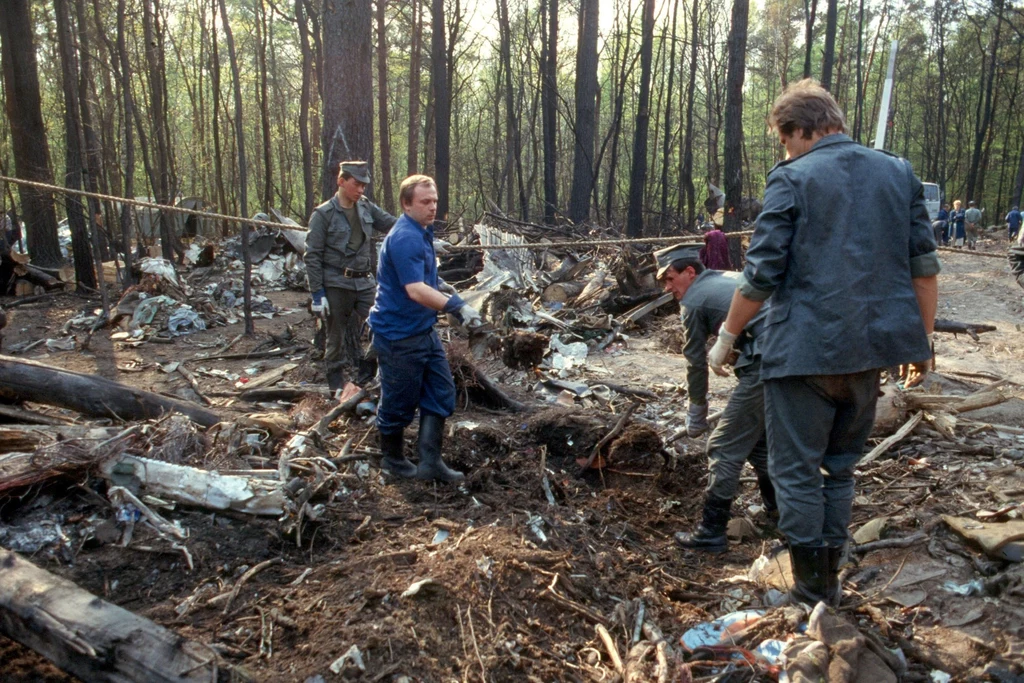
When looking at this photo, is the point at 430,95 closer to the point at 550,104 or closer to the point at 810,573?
the point at 550,104

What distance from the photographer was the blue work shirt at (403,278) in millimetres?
4480

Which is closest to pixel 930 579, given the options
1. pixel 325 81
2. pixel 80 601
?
pixel 80 601

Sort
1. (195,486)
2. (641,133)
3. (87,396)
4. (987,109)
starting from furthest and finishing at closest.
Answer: (987,109) → (641,133) → (87,396) → (195,486)

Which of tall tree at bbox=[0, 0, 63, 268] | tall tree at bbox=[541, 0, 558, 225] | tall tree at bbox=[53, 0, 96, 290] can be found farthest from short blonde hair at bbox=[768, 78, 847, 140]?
tall tree at bbox=[541, 0, 558, 225]

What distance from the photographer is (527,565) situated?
345 centimetres

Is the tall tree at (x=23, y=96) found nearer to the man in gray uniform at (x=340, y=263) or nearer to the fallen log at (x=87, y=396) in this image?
the man in gray uniform at (x=340, y=263)

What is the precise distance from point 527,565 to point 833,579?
4.24ft

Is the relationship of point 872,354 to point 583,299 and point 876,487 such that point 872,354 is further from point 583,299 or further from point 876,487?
point 583,299

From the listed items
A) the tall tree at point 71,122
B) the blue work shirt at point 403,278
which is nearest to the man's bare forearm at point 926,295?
the blue work shirt at point 403,278

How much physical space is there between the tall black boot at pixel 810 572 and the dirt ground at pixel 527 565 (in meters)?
0.20

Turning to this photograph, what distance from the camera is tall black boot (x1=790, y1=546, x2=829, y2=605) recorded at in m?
3.09

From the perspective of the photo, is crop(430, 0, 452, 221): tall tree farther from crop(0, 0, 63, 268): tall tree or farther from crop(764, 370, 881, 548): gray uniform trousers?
crop(764, 370, 881, 548): gray uniform trousers

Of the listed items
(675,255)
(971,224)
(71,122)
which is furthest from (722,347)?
(971,224)

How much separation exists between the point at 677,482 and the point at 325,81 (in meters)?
6.37
